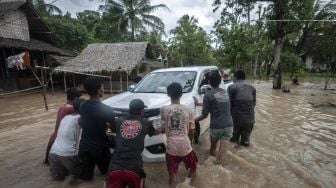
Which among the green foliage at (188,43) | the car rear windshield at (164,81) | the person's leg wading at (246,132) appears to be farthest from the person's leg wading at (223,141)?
the green foliage at (188,43)

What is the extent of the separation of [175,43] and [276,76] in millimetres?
25172

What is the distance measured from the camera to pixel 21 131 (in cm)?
898

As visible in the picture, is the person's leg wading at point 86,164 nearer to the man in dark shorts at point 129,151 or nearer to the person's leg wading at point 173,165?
the man in dark shorts at point 129,151

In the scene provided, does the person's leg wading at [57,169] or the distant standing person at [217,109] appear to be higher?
the distant standing person at [217,109]

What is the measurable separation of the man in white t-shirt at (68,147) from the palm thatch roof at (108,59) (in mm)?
15608

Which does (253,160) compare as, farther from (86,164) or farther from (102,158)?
(86,164)

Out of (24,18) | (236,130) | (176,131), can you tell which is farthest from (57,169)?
(24,18)

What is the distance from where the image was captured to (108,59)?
2209 centimetres

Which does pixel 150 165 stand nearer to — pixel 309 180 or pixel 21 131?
pixel 309 180

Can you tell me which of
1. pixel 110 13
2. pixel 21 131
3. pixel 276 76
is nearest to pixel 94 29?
pixel 110 13

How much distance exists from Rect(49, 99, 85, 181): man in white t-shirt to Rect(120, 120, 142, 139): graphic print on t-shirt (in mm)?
1338

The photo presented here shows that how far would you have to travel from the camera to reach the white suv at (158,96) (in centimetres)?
455

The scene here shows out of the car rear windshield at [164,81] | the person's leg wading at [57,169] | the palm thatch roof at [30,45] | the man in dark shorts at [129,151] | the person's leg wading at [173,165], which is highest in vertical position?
the palm thatch roof at [30,45]

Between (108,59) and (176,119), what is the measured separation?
1921 cm
